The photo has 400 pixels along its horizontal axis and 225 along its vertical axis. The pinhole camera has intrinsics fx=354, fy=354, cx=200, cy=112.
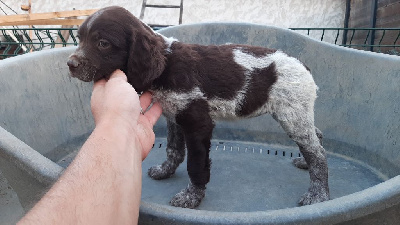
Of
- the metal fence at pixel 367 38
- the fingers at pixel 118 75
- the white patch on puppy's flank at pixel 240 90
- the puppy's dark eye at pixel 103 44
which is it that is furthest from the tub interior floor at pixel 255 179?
the metal fence at pixel 367 38

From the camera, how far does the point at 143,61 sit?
56.7 inches

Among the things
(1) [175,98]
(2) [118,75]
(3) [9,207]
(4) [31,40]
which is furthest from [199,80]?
(4) [31,40]

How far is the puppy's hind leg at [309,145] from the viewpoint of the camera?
1.71 metres

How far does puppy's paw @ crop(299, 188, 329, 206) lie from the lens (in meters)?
1.69

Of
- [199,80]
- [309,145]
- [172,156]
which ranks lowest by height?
[172,156]

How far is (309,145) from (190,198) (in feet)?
2.10

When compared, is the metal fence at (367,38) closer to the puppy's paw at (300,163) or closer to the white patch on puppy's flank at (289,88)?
the puppy's paw at (300,163)

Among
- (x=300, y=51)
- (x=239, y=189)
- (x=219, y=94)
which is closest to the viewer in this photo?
(x=219, y=94)

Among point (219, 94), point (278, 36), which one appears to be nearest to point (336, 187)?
point (219, 94)

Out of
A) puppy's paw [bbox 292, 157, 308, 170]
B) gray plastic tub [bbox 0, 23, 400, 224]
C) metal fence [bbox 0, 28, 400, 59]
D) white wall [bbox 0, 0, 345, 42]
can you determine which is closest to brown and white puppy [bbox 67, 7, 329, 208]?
gray plastic tub [bbox 0, 23, 400, 224]

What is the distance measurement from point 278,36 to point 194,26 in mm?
639

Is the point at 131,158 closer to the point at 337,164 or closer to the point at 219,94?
the point at 219,94

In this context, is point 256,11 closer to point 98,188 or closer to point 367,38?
point 367,38

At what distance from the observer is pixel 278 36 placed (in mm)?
2596
